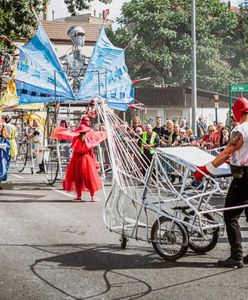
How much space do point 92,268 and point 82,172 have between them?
19.6 ft

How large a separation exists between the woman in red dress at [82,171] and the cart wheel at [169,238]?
216 inches

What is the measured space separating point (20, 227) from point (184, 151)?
3.28m

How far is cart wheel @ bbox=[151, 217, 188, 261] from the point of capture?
7.14 meters

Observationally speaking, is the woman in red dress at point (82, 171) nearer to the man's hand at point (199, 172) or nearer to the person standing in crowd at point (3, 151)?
the person standing in crowd at point (3, 151)

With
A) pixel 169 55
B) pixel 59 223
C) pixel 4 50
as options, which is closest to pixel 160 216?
pixel 59 223

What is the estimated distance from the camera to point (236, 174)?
6988mm

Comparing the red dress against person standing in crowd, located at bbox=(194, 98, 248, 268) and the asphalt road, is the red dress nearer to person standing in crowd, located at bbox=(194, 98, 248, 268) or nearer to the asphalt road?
the asphalt road

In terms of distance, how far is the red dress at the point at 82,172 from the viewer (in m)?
12.8

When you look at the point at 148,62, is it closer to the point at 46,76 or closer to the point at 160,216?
the point at 46,76

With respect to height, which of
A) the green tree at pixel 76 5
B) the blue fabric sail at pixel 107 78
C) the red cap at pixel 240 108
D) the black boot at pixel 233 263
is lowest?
the black boot at pixel 233 263

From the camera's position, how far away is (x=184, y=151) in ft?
25.0

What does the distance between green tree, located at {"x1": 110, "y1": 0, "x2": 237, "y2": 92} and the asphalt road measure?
172 ft

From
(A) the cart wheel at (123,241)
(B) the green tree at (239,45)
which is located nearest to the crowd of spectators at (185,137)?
(A) the cart wheel at (123,241)

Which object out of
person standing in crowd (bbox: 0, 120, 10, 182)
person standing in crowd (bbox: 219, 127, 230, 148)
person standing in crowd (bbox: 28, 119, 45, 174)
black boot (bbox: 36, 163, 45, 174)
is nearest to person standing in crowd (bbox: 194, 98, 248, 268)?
person standing in crowd (bbox: 219, 127, 230, 148)
